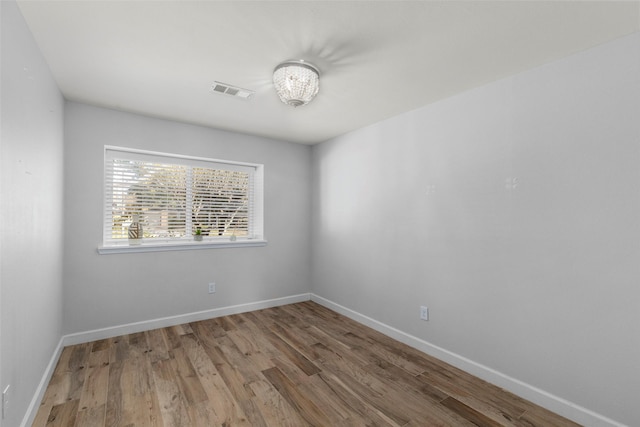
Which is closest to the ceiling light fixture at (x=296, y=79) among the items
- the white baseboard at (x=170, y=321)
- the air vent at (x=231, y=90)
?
the air vent at (x=231, y=90)

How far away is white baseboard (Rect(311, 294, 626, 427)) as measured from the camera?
1.81 meters

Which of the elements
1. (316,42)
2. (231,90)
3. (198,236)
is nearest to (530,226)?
(316,42)

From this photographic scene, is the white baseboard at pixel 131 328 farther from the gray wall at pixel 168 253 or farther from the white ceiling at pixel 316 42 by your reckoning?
the white ceiling at pixel 316 42

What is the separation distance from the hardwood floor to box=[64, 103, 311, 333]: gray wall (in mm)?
385

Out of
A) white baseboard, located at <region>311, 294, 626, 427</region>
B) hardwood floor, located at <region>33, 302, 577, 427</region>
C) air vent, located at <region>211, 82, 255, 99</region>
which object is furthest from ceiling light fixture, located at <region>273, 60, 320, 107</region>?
white baseboard, located at <region>311, 294, 626, 427</region>

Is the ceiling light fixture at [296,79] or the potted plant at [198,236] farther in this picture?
the potted plant at [198,236]

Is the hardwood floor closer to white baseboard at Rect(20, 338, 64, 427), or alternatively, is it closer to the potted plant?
white baseboard at Rect(20, 338, 64, 427)

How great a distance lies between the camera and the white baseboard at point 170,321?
286 cm

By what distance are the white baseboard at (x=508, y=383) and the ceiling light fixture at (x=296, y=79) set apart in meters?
2.42

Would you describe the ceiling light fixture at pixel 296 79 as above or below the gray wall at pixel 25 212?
above

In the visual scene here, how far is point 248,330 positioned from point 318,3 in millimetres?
3008

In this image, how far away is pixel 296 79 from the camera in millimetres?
1979

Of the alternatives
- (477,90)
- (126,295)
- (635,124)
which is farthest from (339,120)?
(126,295)

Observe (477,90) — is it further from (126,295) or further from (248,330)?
(126,295)
